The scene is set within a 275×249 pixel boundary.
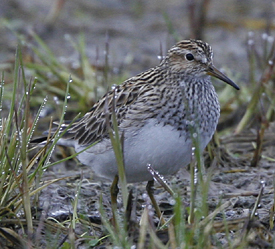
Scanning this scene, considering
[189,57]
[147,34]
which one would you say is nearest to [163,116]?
[189,57]

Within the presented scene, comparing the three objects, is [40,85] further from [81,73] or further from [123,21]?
[123,21]

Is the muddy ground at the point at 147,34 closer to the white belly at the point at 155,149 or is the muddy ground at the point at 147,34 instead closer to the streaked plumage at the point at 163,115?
the streaked plumage at the point at 163,115

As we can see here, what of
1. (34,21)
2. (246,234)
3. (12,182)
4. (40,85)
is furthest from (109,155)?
(34,21)

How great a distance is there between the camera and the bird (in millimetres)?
4465

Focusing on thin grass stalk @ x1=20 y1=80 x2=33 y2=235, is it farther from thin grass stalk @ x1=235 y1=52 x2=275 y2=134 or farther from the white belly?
thin grass stalk @ x1=235 y1=52 x2=275 y2=134

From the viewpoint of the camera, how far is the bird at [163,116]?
4.46 m

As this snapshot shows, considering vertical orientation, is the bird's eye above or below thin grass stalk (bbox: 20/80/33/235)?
above

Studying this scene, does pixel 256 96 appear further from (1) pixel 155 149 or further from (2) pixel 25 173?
(2) pixel 25 173

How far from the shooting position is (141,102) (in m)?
4.70

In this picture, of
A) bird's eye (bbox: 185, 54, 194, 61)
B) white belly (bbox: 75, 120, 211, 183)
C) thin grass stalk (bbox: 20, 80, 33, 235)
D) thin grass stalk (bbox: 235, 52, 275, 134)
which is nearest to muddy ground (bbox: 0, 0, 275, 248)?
thin grass stalk (bbox: 235, 52, 275, 134)

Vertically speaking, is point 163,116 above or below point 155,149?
above

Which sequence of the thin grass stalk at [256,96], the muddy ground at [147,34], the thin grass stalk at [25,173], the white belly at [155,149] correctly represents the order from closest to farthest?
the thin grass stalk at [25,173] < the white belly at [155,149] < the muddy ground at [147,34] < the thin grass stalk at [256,96]

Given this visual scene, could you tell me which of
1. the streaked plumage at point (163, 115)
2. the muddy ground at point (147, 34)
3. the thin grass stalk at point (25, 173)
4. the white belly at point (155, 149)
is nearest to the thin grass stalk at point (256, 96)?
the muddy ground at point (147, 34)

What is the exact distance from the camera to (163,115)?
4543mm
